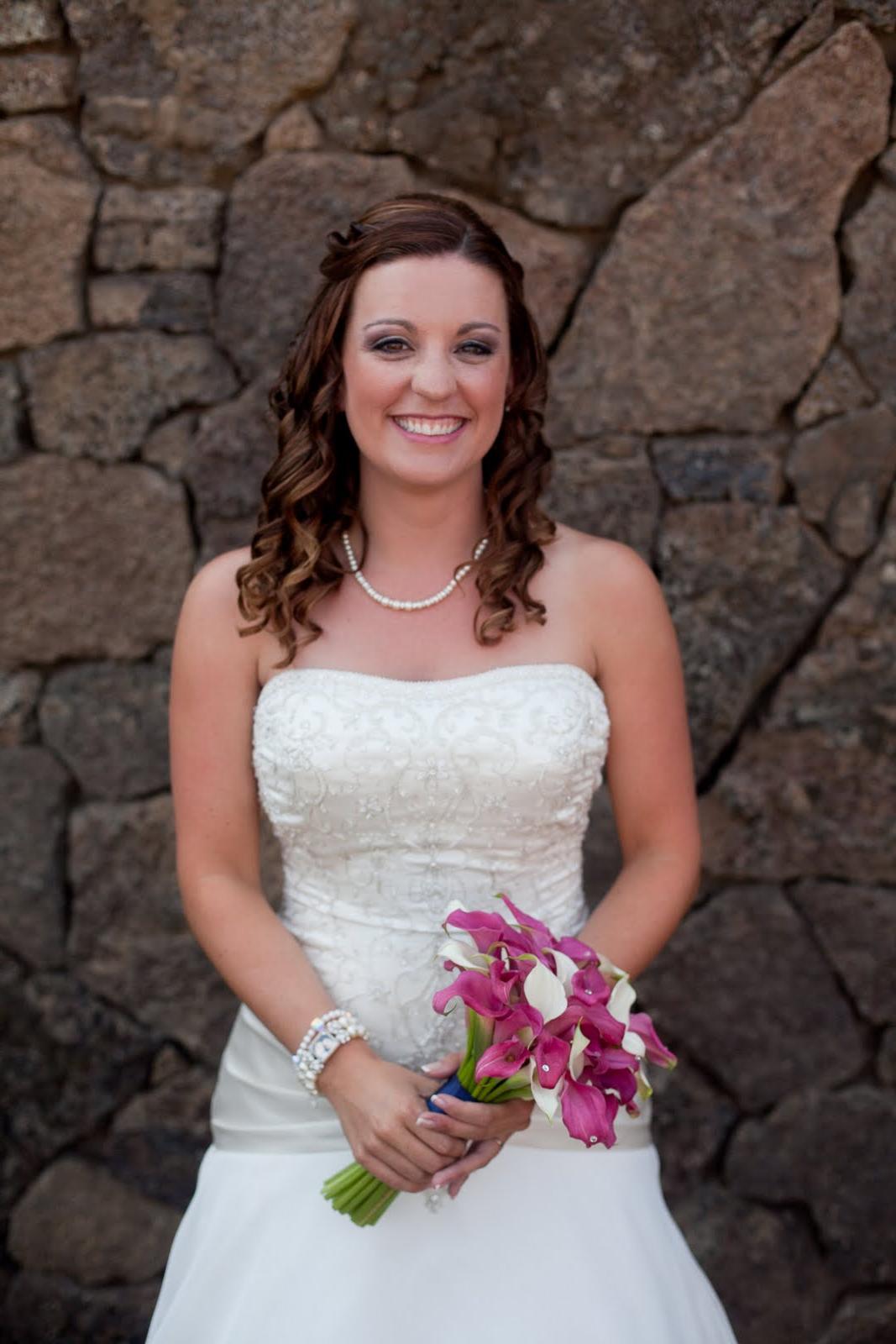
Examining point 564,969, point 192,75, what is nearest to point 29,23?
point 192,75

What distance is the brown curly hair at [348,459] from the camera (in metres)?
2.21

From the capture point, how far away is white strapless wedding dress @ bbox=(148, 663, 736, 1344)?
1.96 metres

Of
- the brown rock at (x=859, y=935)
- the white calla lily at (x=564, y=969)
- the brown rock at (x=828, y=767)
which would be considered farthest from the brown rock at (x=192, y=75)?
the brown rock at (x=859, y=935)

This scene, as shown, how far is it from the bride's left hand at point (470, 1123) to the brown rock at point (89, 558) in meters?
1.34

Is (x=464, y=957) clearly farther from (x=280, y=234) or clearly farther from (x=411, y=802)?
(x=280, y=234)

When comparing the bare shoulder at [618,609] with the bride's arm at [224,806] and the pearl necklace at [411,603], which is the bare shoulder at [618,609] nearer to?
the pearl necklace at [411,603]

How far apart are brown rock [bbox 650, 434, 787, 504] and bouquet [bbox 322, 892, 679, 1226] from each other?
127cm

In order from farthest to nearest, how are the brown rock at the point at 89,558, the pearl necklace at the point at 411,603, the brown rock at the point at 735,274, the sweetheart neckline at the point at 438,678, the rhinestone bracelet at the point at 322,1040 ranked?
the brown rock at the point at 89,558, the brown rock at the point at 735,274, the pearl necklace at the point at 411,603, the sweetheart neckline at the point at 438,678, the rhinestone bracelet at the point at 322,1040


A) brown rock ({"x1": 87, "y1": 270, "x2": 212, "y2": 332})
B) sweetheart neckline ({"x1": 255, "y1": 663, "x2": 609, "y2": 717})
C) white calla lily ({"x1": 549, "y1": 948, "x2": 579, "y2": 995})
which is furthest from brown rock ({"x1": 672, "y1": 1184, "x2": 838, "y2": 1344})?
brown rock ({"x1": 87, "y1": 270, "x2": 212, "y2": 332})

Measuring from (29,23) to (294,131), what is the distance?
22.2 inches

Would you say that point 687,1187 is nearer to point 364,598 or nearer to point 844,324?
point 364,598

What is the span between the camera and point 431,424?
2.17 meters

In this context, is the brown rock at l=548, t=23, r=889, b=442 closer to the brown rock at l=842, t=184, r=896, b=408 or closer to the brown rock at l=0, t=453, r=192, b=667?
the brown rock at l=842, t=184, r=896, b=408

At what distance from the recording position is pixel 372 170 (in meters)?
2.79
